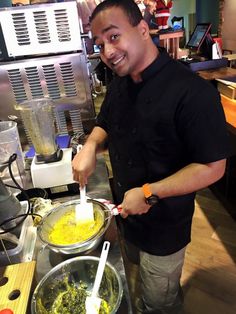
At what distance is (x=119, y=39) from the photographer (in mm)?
938

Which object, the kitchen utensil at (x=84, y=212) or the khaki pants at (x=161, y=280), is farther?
the khaki pants at (x=161, y=280)

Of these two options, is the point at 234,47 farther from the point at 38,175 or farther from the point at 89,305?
the point at 89,305

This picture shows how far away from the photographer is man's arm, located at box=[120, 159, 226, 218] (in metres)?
0.92

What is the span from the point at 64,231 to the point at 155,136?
19.9 inches

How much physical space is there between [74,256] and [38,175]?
54 cm

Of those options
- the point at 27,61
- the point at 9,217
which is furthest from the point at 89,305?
the point at 27,61

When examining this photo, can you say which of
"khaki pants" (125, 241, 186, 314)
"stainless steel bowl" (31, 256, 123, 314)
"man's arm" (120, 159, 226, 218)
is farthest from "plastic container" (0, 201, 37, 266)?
"khaki pants" (125, 241, 186, 314)

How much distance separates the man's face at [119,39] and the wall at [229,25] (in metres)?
6.55

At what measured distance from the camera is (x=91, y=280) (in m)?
0.95

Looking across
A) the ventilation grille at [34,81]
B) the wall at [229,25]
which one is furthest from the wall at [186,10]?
the ventilation grille at [34,81]

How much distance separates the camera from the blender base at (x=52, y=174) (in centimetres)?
136

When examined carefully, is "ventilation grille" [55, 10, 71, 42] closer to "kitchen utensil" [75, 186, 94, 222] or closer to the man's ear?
the man's ear

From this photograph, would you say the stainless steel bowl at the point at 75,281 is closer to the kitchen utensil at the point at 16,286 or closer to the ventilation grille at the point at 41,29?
the kitchen utensil at the point at 16,286

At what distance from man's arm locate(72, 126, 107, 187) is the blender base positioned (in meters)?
0.13
